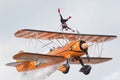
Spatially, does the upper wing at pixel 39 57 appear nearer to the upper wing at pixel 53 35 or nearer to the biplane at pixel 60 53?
the biplane at pixel 60 53

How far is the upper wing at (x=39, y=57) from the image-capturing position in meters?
37.9

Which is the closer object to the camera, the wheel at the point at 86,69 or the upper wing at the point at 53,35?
the wheel at the point at 86,69

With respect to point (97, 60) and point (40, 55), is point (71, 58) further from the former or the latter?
point (97, 60)

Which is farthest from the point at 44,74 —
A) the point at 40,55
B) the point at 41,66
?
the point at 40,55

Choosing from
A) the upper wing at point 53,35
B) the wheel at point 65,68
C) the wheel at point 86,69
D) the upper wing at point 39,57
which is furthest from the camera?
the upper wing at point 53,35

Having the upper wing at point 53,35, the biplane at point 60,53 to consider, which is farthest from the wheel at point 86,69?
the upper wing at point 53,35

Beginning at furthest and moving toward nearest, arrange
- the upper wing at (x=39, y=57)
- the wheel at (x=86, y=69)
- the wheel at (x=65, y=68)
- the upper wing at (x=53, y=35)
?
the upper wing at (x=53, y=35), the wheel at (x=86, y=69), the wheel at (x=65, y=68), the upper wing at (x=39, y=57)

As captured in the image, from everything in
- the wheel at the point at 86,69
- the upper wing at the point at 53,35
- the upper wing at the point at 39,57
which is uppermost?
the upper wing at the point at 53,35

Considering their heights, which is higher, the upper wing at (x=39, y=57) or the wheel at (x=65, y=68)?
the upper wing at (x=39, y=57)

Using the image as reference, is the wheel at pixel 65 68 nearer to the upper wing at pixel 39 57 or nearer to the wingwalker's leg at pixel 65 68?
the wingwalker's leg at pixel 65 68

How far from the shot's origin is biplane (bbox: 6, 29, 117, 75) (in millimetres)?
38531

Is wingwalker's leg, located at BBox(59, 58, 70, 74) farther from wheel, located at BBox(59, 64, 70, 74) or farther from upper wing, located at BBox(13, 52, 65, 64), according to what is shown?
upper wing, located at BBox(13, 52, 65, 64)

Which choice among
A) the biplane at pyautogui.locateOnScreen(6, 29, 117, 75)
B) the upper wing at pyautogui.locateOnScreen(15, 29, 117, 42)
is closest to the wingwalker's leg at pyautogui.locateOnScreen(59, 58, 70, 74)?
the biplane at pyautogui.locateOnScreen(6, 29, 117, 75)

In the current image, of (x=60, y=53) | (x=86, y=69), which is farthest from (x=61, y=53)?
(x=86, y=69)
